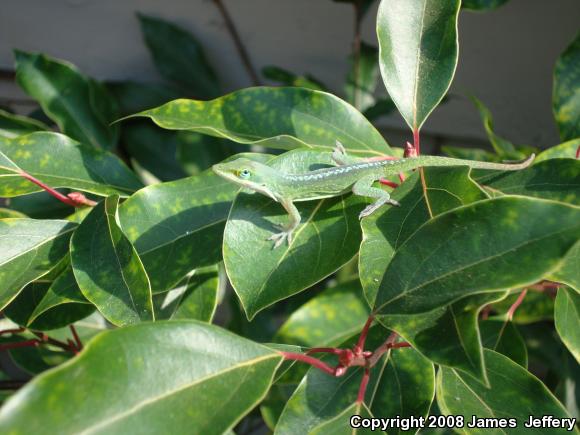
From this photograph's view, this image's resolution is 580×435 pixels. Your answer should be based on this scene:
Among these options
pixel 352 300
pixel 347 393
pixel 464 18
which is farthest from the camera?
pixel 464 18

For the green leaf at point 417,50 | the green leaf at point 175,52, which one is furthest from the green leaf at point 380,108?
the green leaf at point 417,50

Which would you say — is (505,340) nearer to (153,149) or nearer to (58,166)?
(58,166)

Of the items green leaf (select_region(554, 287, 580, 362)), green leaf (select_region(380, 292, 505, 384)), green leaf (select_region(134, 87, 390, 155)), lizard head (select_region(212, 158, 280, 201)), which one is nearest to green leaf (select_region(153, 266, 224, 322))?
lizard head (select_region(212, 158, 280, 201))

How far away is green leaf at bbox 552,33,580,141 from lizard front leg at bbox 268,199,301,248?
1095 mm

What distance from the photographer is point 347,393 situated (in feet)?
4.92

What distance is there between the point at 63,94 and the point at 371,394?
1940 mm

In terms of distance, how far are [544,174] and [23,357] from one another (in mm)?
2166

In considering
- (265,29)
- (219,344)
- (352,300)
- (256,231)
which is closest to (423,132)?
(265,29)

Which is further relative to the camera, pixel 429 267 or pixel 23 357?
pixel 23 357

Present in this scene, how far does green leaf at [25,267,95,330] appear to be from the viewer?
55.9 inches

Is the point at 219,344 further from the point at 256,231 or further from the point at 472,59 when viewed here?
the point at 472,59

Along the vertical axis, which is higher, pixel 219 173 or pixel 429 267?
pixel 219 173

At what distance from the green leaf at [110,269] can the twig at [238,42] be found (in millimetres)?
2598

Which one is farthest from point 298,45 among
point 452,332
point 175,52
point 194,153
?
point 452,332
